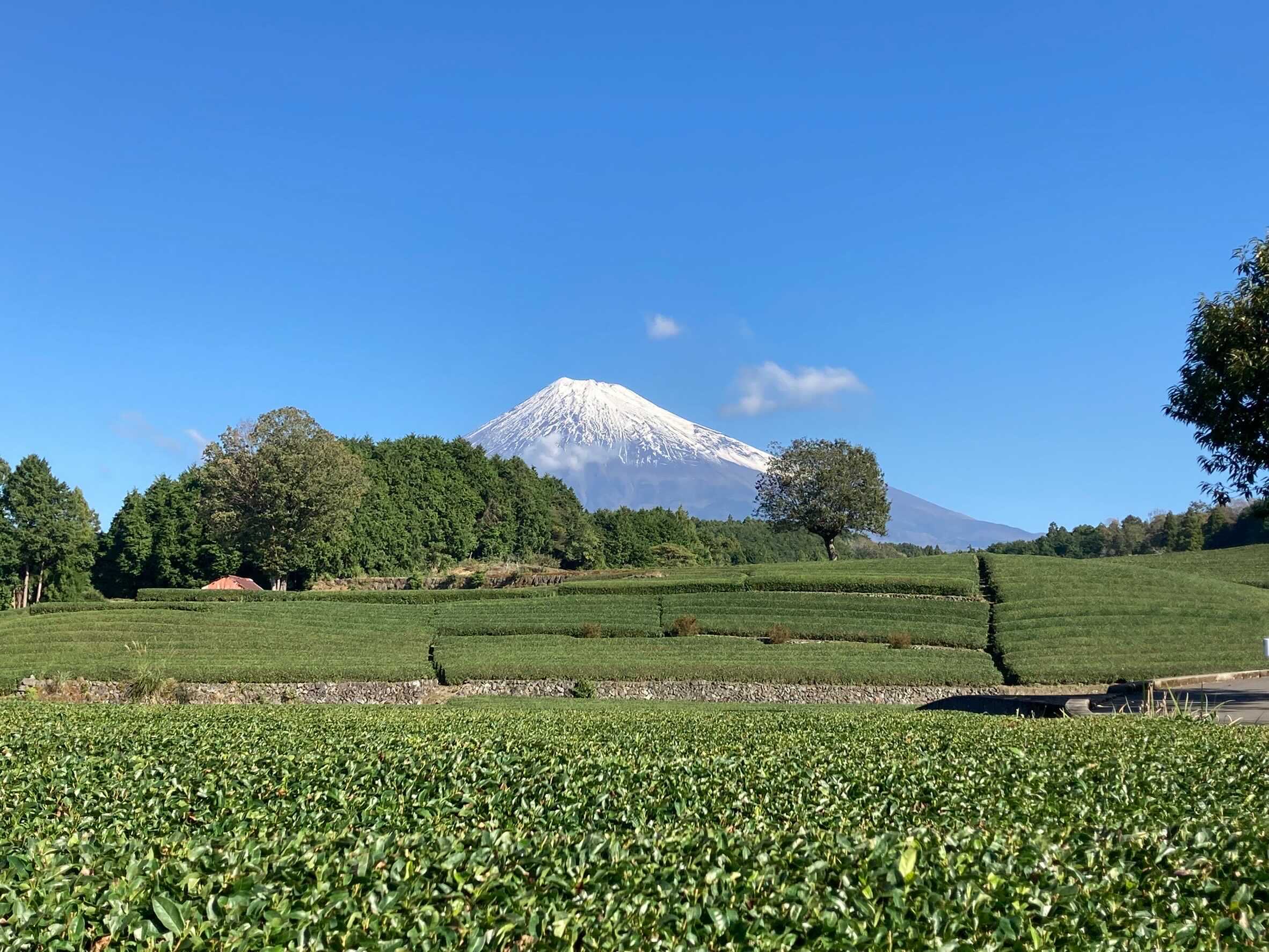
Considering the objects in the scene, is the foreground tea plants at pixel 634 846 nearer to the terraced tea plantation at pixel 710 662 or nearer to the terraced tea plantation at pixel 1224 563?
the terraced tea plantation at pixel 710 662

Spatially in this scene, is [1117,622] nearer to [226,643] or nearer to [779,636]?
[779,636]

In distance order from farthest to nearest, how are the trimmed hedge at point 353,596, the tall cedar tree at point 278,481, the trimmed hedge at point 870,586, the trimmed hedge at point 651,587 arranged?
the tall cedar tree at point 278,481 < the trimmed hedge at point 651,587 < the trimmed hedge at point 353,596 < the trimmed hedge at point 870,586

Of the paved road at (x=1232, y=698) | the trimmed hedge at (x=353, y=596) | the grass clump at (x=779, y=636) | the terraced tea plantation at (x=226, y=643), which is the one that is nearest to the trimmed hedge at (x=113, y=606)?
the terraced tea plantation at (x=226, y=643)

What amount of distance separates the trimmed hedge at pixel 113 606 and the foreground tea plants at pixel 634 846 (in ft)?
119

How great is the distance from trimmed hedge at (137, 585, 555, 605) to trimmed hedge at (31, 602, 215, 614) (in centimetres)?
118

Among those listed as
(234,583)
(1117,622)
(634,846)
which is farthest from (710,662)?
(234,583)

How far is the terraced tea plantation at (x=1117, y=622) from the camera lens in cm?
3259

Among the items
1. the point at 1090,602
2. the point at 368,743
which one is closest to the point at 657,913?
the point at 368,743

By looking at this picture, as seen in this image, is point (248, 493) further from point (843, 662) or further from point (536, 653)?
point (843, 662)

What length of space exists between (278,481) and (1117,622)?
45.9 metres

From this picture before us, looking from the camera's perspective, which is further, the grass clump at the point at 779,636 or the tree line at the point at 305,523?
the tree line at the point at 305,523

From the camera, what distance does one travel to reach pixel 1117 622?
3956 centimetres

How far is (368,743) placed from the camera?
34.5 ft

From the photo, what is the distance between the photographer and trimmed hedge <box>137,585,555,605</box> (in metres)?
46.1
